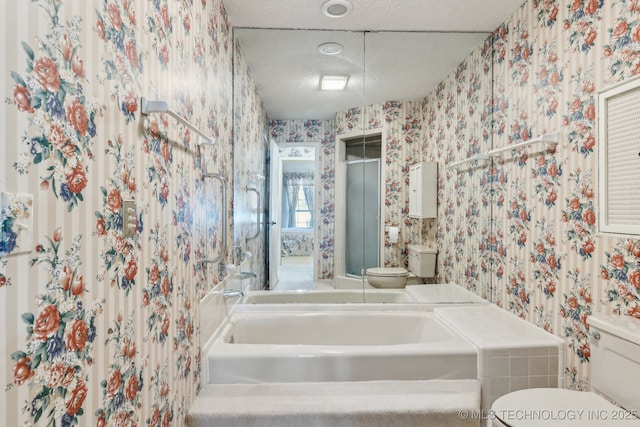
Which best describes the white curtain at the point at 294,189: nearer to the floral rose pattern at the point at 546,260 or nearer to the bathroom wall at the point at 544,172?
the bathroom wall at the point at 544,172

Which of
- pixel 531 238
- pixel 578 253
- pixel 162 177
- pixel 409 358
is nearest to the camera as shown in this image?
pixel 162 177

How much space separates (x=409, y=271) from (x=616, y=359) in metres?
1.29

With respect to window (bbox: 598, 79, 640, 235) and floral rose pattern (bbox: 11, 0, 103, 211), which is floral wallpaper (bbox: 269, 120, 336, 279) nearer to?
window (bbox: 598, 79, 640, 235)

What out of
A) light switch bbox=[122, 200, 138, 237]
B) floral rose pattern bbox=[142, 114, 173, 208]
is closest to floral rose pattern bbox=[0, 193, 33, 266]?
light switch bbox=[122, 200, 138, 237]

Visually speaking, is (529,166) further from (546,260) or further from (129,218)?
(129,218)

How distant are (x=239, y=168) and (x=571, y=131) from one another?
183 cm

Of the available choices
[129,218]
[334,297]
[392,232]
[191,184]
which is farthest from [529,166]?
[129,218]

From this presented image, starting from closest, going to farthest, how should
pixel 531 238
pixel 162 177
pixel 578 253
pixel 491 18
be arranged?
pixel 162 177 < pixel 578 253 < pixel 531 238 < pixel 491 18

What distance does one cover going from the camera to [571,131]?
64.7 inches

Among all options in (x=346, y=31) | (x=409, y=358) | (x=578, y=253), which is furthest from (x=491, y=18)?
(x=409, y=358)

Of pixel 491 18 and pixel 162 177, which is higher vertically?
pixel 491 18

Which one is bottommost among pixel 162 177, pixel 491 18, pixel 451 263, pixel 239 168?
pixel 451 263

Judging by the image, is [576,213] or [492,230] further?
[492,230]

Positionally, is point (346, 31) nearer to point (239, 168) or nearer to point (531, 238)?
point (239, 168)
